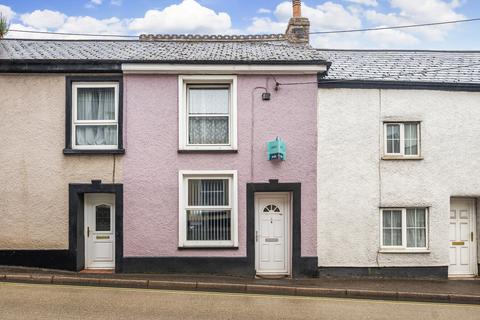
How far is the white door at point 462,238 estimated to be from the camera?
512 inches

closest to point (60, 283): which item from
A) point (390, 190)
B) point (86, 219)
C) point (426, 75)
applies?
point (86, 219)

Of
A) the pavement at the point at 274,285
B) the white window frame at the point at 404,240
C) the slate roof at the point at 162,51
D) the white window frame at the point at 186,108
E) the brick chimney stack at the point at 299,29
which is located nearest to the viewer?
the pavement at the point at 274,285

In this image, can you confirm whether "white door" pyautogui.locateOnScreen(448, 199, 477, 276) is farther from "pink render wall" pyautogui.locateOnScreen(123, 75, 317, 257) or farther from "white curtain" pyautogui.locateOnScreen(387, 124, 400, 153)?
"pink render wall" pyautogui.locateOnScreen(123, 75, 317, 257)

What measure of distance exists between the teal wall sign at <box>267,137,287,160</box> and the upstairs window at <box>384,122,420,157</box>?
2.96 metres

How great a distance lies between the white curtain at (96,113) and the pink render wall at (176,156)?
0.57 metres

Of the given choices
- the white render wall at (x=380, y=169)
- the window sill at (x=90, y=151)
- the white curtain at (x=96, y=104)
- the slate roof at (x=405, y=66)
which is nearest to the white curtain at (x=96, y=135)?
the white curtain at (x=96, y=104)

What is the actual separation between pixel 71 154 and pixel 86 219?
1.87 m

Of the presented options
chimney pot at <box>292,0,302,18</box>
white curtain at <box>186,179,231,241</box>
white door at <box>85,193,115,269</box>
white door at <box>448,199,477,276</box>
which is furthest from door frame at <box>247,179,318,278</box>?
chimney pot at <box>292,0,302,18</box>

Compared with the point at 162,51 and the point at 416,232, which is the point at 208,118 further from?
the point at 416,232

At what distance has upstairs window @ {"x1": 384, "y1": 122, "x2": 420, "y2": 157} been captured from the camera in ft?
41.6

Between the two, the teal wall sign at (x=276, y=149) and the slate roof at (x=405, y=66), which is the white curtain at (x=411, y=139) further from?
the teal wall sign at (x=276, y=149)

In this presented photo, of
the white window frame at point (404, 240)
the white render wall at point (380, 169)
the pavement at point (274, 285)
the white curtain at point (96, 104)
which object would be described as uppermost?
the white curtain at point (96, 104)

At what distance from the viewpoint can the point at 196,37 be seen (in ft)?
52.0

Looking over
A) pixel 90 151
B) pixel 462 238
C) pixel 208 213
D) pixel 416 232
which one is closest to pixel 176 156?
pixel 208 213
